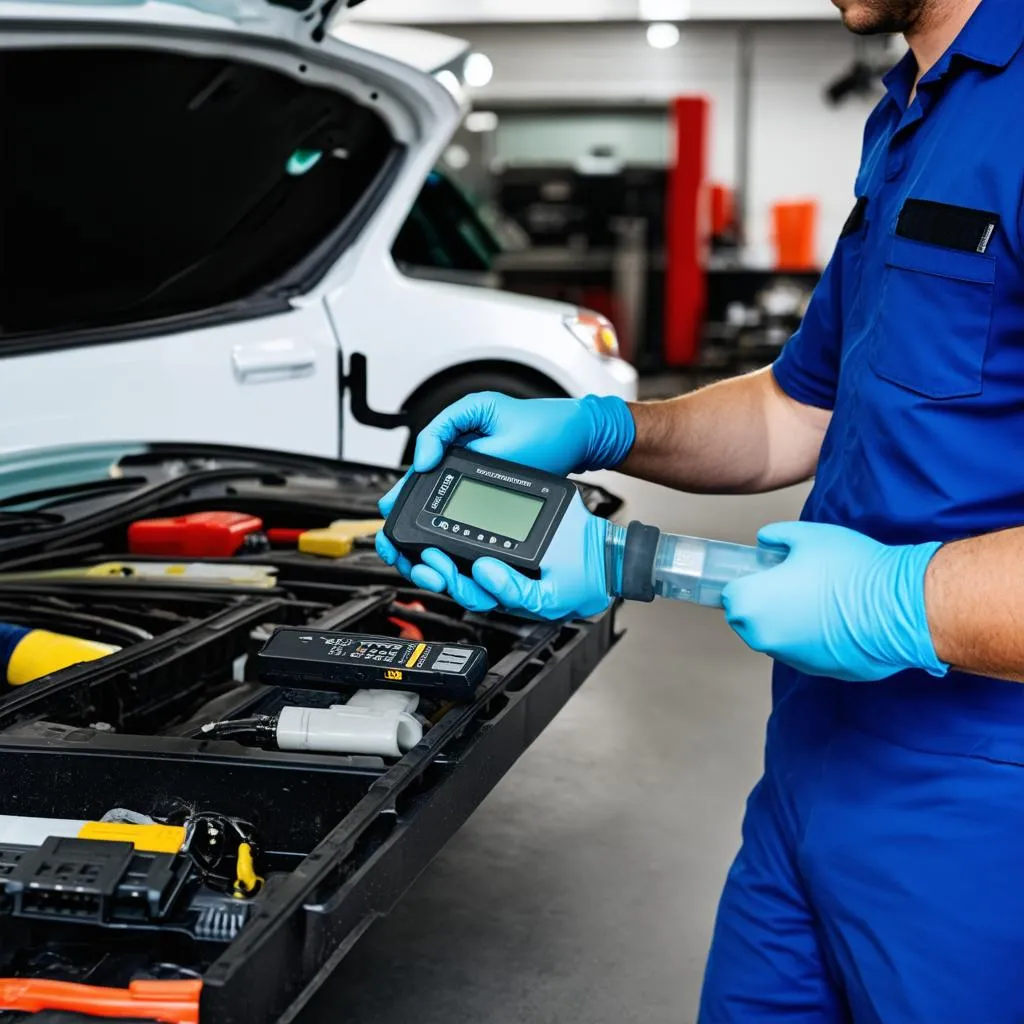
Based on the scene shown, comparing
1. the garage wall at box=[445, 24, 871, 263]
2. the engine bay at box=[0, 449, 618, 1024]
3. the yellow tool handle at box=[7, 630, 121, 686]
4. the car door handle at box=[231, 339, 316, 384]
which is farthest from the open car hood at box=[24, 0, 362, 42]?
the garage wall at box=[445, 24, 871, 263]

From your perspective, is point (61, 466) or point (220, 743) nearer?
point (220, 743)

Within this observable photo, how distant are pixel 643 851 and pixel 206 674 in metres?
1.23

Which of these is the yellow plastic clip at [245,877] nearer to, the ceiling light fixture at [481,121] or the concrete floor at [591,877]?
the concrete floor at [591,877]

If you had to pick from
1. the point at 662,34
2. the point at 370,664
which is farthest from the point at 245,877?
the point at 662,34

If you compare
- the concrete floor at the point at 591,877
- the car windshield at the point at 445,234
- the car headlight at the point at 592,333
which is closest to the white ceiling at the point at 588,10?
the car windshield at the point at 445,234

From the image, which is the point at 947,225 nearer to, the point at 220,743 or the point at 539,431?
the point at 539,431

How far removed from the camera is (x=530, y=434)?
1.32m

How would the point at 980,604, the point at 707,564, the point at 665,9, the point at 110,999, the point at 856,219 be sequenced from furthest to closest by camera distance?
1. the point at 665,9
2. the point at 856,219
3. the point at 707,564
4. the point at 980,604
5. the point at 110,999

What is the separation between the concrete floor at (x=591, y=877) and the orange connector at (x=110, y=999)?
1.12 m

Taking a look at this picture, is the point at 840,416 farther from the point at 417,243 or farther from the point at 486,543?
the point at 417,243

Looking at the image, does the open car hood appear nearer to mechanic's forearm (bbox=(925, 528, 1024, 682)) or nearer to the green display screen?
the green display screen

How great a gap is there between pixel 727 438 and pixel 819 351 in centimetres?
15

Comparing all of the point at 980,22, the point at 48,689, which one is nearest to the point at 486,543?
the point at 48,689

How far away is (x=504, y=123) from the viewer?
12.4 metres
